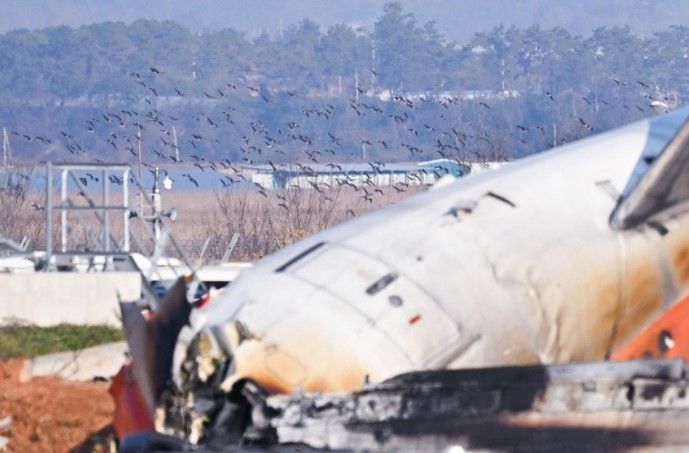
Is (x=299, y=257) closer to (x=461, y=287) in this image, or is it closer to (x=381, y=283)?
(x=381, y=283)

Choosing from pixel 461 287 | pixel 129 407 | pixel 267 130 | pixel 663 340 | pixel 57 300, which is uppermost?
pixel 461 287

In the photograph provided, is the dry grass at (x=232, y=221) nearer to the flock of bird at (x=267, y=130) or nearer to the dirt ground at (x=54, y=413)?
the dirt ground at (x=54, y=413)

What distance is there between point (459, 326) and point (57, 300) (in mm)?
18080

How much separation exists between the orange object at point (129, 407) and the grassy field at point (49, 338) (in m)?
13.7

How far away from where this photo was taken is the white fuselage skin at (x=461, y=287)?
11.2m

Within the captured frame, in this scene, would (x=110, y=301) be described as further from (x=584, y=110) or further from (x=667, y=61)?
(x=667, y=61)

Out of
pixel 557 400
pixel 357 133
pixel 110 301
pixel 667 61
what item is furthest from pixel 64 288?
pixel 667 61

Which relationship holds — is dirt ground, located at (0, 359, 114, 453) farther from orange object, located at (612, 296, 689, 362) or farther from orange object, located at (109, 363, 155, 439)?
orange object, located at (612, 296, 689, 362)

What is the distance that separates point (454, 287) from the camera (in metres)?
11.7

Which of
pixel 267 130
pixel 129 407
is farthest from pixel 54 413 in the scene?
pixel 267 130

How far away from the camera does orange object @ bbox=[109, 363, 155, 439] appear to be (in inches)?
461

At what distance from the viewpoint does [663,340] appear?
39.8 ft

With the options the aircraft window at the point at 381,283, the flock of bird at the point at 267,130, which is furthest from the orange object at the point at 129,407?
the flock of bird at the point at 267,130

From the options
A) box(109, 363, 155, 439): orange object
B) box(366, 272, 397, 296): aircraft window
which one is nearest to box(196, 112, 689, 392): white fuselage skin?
box(366, 272, 397, 296): aircraft window
